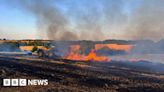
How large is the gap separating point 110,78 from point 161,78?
15.6 ft

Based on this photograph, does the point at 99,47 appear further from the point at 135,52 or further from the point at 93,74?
the point at 93,74

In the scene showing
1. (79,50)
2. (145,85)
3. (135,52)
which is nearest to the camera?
(145,85)

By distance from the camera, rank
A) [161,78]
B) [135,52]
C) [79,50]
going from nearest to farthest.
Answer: [161,78] < [79,50] < [135,52]

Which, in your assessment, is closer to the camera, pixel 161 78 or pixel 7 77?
pixel 7 77

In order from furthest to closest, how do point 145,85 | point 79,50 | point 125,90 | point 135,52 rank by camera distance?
point 135,52
point 79,50
point 145,85
point 125,90

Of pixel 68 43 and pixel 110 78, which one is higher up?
pixel 68 43

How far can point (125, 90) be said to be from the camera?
60.2 ft

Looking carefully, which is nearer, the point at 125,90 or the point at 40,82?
the point at 125,90

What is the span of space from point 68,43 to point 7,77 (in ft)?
111

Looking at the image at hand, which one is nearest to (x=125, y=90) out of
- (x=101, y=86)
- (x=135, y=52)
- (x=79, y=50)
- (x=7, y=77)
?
(x=101, y=86)

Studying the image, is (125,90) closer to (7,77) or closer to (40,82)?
(40,82)

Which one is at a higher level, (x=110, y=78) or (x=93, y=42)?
(x=93, y=42)

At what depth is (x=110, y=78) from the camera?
22.4m

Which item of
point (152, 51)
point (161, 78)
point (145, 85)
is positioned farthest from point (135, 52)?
point (145, 85)
